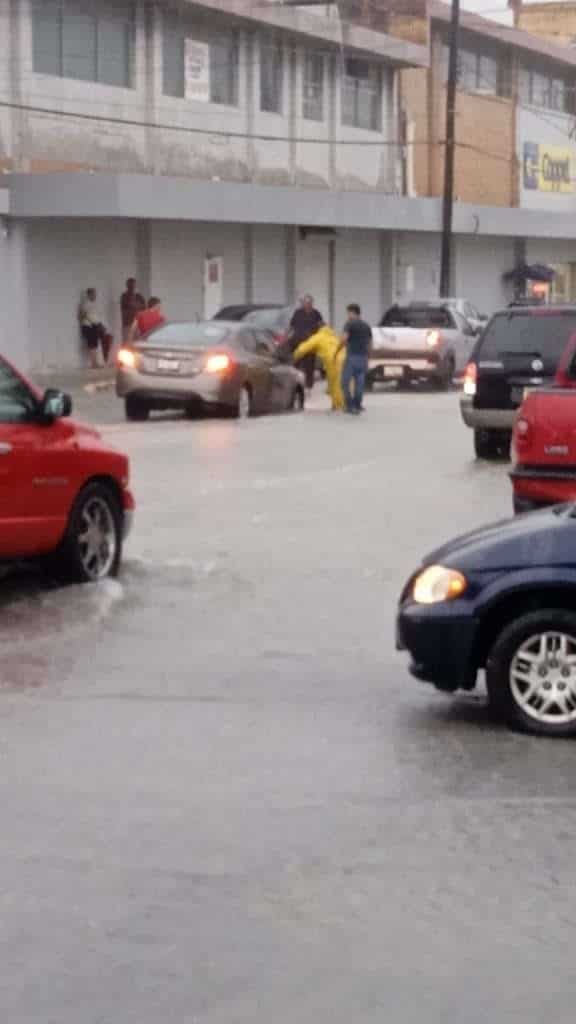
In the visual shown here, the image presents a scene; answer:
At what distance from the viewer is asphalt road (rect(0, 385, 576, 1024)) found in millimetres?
5648

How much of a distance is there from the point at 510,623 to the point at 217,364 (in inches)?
761

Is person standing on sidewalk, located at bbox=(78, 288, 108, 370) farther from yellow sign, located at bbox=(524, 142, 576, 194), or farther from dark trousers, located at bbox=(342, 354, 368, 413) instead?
yellow sign, located at bbox=(524, 142, 576, 194)

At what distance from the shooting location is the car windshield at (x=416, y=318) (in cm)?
3859

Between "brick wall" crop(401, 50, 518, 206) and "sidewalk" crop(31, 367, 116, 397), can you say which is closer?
"sidewalk" crop(31, 367, 116, 397)

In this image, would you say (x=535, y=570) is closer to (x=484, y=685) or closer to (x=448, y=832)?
(x=484, y=685)

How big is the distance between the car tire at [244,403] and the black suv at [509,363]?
19.5 feet

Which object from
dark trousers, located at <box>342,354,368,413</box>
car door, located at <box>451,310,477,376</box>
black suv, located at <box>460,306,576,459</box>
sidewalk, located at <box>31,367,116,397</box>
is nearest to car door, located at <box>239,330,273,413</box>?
dark trousers, located at <box>342,354,368,413</box>

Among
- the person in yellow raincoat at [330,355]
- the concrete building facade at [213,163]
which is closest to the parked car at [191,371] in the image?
the person in yellow raincoat at [330,355]

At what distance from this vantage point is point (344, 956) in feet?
19.2

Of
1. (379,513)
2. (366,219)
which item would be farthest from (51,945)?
(366,219)

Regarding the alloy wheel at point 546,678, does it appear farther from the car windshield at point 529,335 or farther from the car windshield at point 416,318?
the car windshield at point 416,318

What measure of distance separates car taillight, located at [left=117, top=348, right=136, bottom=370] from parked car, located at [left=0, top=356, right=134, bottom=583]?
47.0 feet

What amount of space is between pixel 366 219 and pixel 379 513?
3327 cm

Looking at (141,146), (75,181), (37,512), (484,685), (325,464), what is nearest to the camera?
(484,685)
